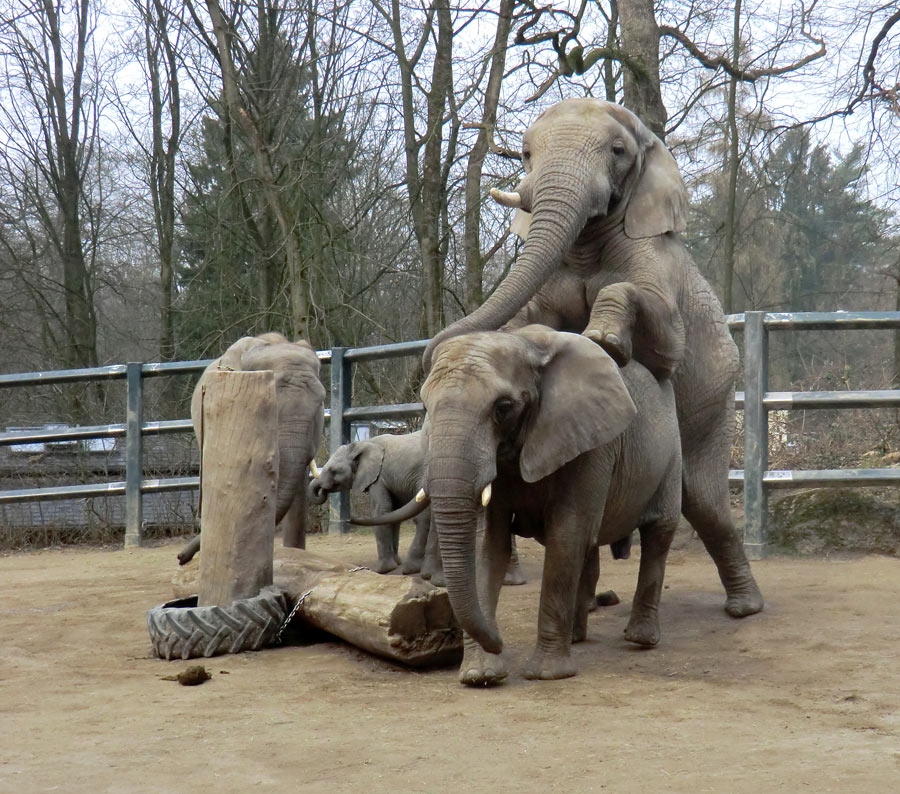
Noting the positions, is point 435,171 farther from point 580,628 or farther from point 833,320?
point 580,628

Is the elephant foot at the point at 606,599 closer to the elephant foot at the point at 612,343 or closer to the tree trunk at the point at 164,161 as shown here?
the elephant foot at the point at 612,343

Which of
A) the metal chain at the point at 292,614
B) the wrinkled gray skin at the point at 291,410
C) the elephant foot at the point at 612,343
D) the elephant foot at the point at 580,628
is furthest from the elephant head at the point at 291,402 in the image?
the elephant foot at the point at 612,343

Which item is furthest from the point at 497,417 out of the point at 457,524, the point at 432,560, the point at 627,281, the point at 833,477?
the point at 833,477

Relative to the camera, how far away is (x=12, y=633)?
19.2 ft

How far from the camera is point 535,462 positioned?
4359mm

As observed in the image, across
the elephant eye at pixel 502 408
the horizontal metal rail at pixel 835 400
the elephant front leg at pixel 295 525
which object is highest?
the horizontal metal rail at pixel 835 400

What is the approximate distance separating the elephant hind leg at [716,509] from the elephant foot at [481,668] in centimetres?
183

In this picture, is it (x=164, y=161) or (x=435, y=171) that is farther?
(x=164, y=161)

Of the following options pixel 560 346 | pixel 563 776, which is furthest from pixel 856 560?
pixel 563 776

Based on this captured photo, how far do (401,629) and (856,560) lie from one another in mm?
3958

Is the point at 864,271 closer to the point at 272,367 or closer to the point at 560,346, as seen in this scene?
the point at 272,367

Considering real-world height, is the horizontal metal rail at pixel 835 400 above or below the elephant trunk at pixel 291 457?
above

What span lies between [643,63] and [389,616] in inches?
295

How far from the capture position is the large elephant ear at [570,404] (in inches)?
172
